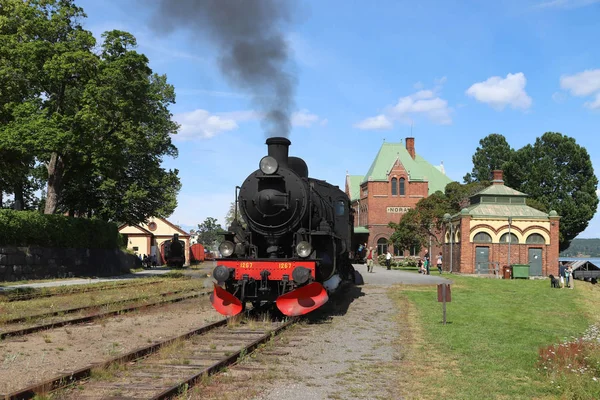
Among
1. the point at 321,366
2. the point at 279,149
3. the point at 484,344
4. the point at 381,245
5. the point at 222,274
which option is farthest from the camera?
the point at 381,245

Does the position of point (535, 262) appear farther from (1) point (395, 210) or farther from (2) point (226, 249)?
(2) point (226, 249)

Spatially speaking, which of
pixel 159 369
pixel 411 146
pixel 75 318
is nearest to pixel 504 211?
pixel 75 318

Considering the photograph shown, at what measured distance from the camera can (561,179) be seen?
2574 inches

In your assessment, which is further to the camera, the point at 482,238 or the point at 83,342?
the point at 482,238

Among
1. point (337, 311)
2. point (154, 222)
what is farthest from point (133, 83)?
point (154, 222)

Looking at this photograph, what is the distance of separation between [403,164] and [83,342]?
6438 centimetres

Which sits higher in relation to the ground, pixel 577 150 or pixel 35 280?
pixel 577 150

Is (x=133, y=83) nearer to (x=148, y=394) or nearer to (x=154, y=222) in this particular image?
(x=148, y=394)

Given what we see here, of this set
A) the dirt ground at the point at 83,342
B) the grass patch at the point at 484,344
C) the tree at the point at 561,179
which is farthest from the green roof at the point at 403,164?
the dirt ground at the point at 83,342

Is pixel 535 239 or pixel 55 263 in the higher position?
pixel 535 239

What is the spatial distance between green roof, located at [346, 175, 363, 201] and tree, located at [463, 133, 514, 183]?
15.1 meters

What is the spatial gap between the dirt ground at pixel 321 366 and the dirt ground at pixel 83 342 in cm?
209

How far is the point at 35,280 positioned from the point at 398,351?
65.9ft

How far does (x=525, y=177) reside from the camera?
66.8m
